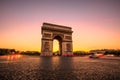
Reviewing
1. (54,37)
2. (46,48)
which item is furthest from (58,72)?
(54,37)

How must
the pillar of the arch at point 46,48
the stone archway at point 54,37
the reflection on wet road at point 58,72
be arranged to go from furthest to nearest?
the stone archway at point 54,37
the pillar of the arch at point 46,48
the reflection on wet road at point 58,72

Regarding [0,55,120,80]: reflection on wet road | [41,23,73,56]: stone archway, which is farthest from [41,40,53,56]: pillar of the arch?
[0,55,120,80]: reflection on wet road

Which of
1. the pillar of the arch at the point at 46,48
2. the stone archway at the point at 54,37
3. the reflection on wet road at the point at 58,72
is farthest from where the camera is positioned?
the stone archway at the point at 54,37

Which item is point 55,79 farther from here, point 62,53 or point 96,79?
point 62,53

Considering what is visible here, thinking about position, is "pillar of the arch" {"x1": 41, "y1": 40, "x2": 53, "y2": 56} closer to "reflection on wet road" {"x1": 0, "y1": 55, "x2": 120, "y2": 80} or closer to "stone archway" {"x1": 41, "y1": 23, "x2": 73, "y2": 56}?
"stone archway" {"x1": 41, "y1": 23, "x2": 73, "y2": 56}

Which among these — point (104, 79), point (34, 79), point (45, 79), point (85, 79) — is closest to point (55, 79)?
point (45, 79)

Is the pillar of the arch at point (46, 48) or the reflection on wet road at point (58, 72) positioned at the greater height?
the pillar of the arch at point (46, 48)

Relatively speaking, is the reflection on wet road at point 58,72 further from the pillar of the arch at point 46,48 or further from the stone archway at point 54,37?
the stone archway at point 54,37

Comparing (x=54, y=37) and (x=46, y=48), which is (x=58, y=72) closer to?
(x=46, y=48)

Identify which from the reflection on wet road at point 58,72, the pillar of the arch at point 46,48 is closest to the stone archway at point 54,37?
the pillar of the arch at point 46,48
